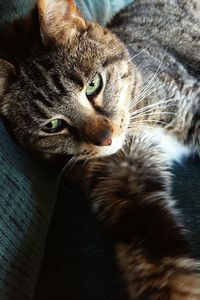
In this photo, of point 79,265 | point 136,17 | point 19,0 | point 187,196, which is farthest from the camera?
point 136,17

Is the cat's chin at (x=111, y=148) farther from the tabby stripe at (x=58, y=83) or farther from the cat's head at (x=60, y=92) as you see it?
the tabby stripe at (x=58, y=83)

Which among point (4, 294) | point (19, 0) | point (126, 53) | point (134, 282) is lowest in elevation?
point (134, 282)

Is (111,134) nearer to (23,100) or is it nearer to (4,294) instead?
(23,100)

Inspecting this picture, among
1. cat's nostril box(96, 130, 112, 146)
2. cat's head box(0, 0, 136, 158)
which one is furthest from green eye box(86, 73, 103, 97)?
cat's nostril box(96, 130, 112, 146)

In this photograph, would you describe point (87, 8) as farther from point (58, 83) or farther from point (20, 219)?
point (20, 219)

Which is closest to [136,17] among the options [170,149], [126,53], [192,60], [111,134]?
[192,60]

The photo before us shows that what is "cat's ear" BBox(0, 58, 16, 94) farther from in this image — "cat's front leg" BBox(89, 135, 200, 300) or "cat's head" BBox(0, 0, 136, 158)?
"cat's front leg" BBox(89, 135, 200, 300)

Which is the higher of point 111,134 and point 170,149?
point 111,134

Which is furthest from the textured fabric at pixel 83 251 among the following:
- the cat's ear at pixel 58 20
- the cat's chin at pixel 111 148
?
the cat's ear at pixel 58 20

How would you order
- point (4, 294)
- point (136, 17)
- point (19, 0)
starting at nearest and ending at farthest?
point (4, 294), point (19, 0), point (136, 17)
